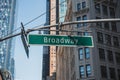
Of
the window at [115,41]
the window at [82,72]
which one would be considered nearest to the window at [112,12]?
the window at [115,41]

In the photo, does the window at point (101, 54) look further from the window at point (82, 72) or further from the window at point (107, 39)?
the window at point (82, 72)

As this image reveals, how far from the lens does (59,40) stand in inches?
571

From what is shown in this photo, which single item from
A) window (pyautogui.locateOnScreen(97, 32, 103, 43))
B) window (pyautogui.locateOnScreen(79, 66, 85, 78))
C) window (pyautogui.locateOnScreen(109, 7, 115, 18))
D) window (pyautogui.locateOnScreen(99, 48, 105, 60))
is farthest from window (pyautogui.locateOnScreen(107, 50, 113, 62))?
window (pyautogui.locateOnScreen(109, 7, 115, 18))

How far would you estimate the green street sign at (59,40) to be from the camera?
46.6 feet

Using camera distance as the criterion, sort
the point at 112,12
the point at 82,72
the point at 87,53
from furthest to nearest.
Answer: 1. the point at 112,12
2. the point at 87,53
3. the point at 82,72

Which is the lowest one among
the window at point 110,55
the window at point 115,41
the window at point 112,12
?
the window at point 110,55

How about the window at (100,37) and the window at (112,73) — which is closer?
the window at (112,73)

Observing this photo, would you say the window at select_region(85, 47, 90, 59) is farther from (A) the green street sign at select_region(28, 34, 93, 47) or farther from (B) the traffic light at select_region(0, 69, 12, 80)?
(A) the green street sign at select_region(28, 34, 93, 47)

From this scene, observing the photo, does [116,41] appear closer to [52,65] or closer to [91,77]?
[91,77]

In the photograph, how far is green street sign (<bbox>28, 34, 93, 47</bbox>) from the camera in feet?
46.6

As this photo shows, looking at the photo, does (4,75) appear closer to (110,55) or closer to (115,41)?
(110,55)

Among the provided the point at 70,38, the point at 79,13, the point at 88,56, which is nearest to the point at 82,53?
the point at 88,56

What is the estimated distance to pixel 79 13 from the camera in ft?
190

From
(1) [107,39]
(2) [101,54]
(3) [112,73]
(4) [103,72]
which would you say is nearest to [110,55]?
(2) [101,54]
